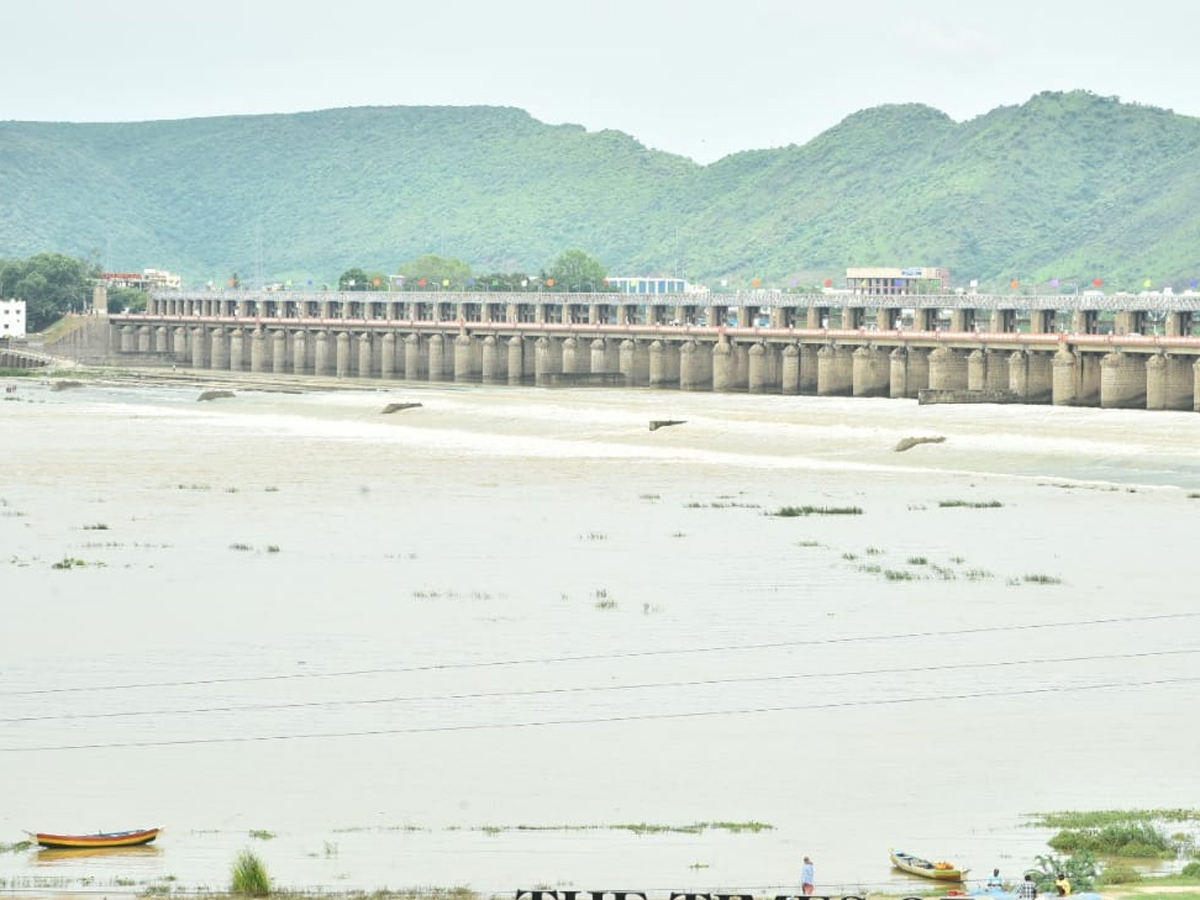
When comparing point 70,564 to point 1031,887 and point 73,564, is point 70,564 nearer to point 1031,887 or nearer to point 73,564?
point 73,564

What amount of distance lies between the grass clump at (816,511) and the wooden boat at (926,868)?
1831 inches

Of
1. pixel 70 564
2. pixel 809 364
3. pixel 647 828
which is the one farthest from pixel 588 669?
pixel 809 364

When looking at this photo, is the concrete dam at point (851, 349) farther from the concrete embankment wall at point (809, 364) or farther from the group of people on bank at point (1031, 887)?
the group of people on bank at point (1031, 887)

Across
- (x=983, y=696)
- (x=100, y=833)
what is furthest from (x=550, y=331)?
(x=100, y=833)

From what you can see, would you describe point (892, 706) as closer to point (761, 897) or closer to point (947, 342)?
point (761, 897)

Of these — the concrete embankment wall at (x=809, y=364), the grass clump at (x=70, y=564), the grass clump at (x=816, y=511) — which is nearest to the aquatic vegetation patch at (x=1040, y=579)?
the grass clump at (x=816, y=511)

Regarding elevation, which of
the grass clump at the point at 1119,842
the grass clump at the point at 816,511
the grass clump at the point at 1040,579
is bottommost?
the grass clump at the point at 1119,842

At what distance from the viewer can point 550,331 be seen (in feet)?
592

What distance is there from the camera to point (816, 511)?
7962 cm

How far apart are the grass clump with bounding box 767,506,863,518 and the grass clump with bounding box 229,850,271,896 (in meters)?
48.5

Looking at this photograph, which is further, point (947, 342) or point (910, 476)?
point (947, 342)

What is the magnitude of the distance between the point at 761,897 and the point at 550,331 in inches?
5949

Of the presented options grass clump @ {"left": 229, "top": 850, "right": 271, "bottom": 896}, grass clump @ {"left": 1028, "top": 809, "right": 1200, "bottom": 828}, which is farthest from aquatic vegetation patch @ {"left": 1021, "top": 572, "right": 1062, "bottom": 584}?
grass clump @ {"left": 229, "top": 850, "right": 271, "bottom": 896}

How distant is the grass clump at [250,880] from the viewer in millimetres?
30312
